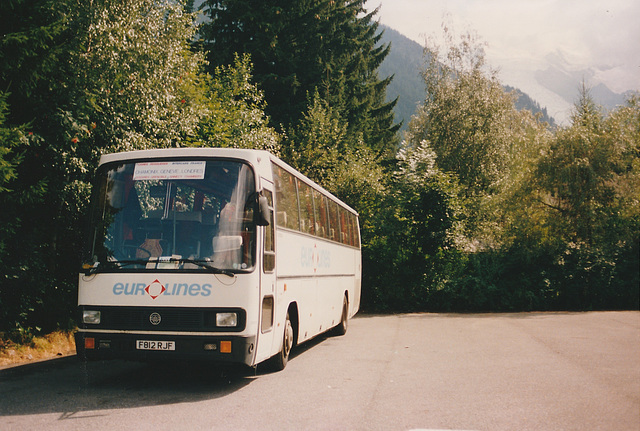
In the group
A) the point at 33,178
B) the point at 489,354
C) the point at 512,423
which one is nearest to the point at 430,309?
the point at 489,354

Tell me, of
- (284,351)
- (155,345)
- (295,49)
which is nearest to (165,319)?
(155,345)

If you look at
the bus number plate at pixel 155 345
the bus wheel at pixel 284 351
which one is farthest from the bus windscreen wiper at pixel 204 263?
the bus wheel at pixel 284 351

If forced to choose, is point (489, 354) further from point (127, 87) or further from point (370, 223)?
point (370, 223)

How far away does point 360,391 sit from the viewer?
827 cm

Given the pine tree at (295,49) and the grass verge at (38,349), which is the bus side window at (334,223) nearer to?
the grass verge at (38,349)

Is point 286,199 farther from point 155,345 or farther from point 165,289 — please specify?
point 155,345

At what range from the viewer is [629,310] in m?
24.8

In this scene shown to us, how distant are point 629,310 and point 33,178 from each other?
22051 mm

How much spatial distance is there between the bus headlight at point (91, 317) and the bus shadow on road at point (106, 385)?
0.89 meters

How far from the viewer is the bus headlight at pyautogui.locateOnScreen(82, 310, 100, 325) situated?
8102 mm

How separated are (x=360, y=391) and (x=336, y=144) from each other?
2472 cm

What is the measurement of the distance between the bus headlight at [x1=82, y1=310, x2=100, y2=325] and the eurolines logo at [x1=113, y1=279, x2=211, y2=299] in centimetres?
49

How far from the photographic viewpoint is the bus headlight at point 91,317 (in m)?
8.10

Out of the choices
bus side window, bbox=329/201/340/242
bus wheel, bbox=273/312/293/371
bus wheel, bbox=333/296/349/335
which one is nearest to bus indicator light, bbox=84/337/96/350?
bus wheel, bbox=273/312/293/371
